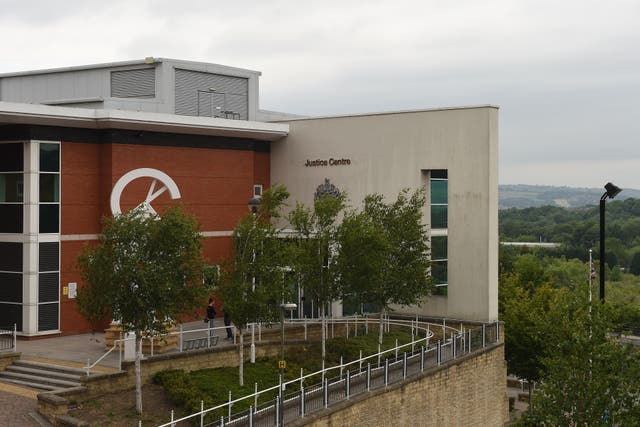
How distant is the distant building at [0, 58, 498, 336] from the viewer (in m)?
33.8

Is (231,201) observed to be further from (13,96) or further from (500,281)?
(500,281)

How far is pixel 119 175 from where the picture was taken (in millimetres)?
35312

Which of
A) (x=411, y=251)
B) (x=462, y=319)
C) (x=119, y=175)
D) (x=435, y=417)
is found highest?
(x=119, y=175)

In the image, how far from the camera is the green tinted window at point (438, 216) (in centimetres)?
3938

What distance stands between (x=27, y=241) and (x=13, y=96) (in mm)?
15119

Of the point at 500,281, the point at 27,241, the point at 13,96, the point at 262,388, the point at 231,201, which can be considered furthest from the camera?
the point at 500,281

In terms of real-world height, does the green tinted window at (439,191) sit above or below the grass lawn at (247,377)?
above

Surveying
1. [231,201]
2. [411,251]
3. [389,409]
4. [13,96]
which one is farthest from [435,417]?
[13,96]

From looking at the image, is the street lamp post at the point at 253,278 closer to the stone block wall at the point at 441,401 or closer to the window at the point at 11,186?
the stone block wall at the point at 441,401

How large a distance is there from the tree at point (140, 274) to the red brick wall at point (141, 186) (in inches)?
311

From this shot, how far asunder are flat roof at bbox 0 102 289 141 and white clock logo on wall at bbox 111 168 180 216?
1.72 meters

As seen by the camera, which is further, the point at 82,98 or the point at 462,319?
the point at 82,98

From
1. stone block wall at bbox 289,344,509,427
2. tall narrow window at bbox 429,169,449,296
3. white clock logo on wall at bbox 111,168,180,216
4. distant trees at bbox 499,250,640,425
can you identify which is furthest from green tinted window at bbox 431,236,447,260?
distant trees at bbox 499,250,640,425

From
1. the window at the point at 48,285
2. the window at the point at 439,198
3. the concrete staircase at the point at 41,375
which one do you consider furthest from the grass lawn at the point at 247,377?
the window at the point at 48,285
